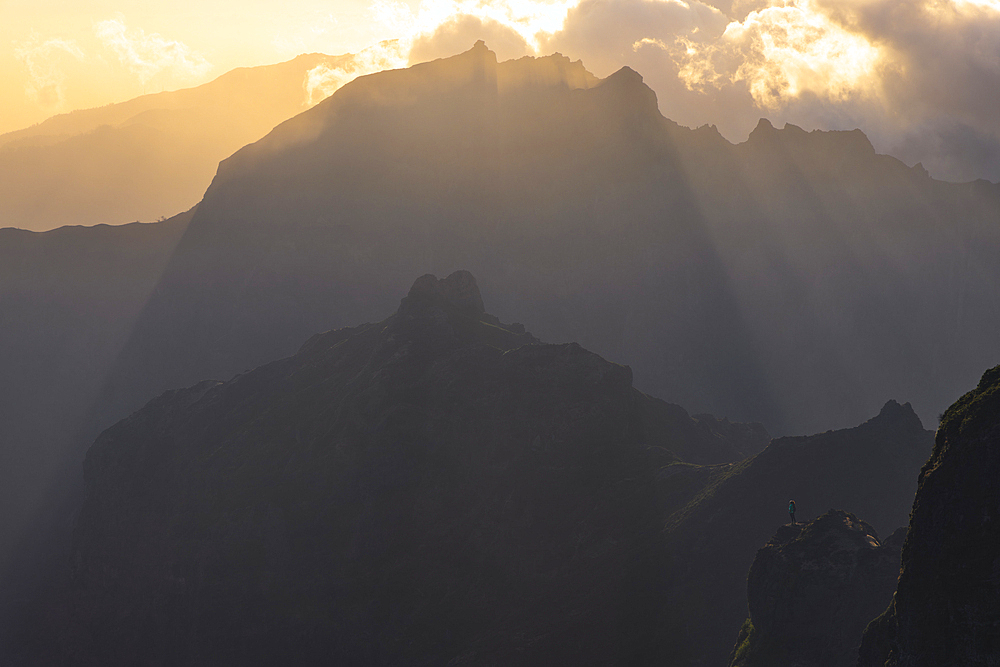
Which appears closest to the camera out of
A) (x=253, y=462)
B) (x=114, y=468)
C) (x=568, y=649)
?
(x=568, y=649)

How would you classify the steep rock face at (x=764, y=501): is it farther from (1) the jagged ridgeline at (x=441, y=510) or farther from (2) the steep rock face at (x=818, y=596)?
(2) the steep rock face at (x=818, y=596)

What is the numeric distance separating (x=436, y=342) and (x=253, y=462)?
43897 mm

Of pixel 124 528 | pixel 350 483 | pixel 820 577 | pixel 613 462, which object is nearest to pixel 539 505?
pixel 613 462

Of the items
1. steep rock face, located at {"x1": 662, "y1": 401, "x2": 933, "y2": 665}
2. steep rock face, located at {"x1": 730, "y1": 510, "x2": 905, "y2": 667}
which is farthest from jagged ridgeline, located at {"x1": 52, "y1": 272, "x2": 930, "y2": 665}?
steep rock face, located at {"x1": 730, "y1": 510, "x2": 905, "y2": 667}

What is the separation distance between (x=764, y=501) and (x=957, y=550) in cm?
7133

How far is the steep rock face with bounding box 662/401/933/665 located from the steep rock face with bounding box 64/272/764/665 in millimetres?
4760

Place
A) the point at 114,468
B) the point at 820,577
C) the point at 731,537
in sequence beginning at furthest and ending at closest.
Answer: the point at 114,468, the point at 731,537, the point at 820,577

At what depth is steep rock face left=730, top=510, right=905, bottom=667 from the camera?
68.8 metres

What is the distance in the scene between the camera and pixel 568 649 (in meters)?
97.6

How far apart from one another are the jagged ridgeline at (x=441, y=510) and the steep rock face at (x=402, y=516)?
410 mm

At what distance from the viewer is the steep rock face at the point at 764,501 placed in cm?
9731

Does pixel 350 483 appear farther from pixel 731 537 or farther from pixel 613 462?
pixel 731 537

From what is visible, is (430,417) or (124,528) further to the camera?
(124,528)

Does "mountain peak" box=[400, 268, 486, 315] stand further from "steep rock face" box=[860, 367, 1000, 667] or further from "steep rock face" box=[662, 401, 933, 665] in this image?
"steep rock face" box=[860, 367, 1000, 667]
